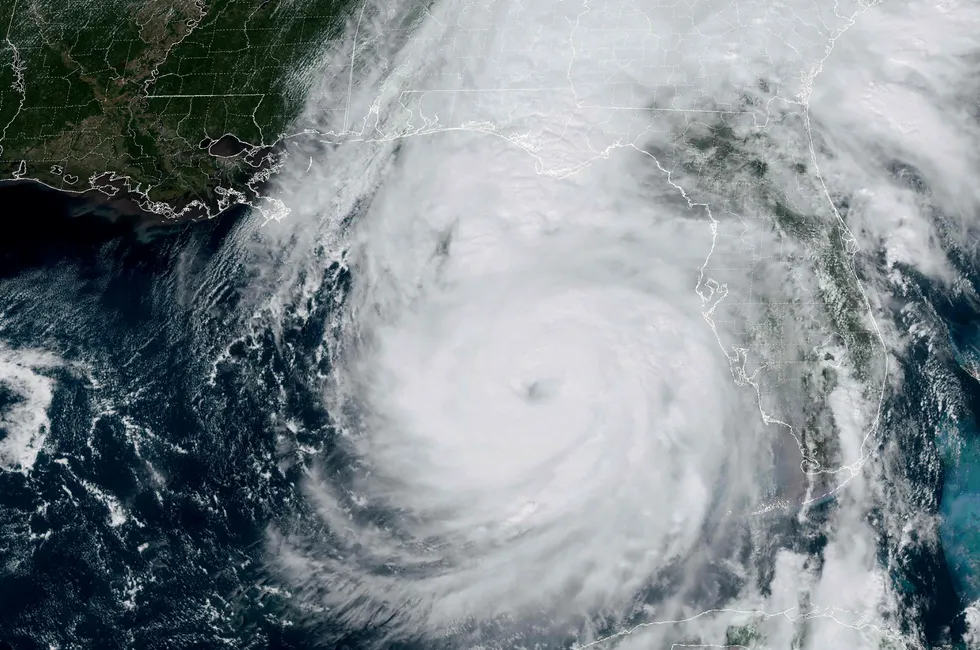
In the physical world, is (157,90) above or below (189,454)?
above

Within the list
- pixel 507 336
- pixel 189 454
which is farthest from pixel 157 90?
pixel 507 336

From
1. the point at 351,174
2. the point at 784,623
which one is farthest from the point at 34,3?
the point at 784,623

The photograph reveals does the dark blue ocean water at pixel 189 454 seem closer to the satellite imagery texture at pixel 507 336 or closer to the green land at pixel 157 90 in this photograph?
the satellite imagery texture at pixel 507 336

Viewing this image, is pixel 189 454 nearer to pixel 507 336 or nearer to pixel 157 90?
pixel 507 336

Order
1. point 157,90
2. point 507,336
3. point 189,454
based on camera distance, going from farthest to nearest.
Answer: point 157,90
point 189,454
point 507,336

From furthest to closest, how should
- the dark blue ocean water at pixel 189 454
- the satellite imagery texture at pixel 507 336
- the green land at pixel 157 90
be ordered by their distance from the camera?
the green land at pixel 157 90
the dark blue ocean water at pixel 189 454
the satellite imagery texture at pixel 507 336

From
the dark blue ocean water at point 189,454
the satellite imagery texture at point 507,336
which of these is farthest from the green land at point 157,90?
the dark blue ocean water at point 189,454

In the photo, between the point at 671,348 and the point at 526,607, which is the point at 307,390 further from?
the point at 671,348

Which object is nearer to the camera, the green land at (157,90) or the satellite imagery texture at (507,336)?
the satellite imagery texture at (507,336)
